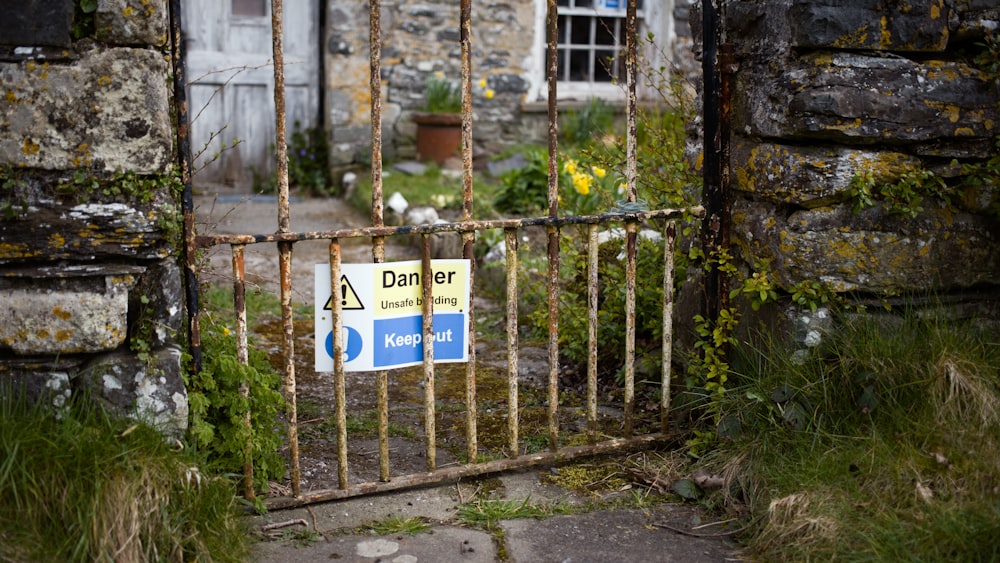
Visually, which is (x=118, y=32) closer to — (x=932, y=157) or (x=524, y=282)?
(x=932, y=157)

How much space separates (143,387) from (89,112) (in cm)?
72

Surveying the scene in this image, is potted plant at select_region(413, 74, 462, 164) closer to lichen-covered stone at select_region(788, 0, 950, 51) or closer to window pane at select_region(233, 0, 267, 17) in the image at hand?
window pane at select_region(233, 0, 267, 17)

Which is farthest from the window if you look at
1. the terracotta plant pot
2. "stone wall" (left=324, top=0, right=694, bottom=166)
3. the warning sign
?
the warning sign

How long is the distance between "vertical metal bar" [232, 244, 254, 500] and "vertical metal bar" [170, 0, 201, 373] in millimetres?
107

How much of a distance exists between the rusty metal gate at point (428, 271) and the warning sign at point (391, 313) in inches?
1.5

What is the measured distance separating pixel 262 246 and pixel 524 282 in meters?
2.69

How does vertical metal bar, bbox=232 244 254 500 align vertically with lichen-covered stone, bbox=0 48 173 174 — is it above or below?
below

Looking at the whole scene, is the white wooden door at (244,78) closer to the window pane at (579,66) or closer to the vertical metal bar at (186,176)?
the window pane at (579,66)

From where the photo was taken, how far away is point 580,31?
32.9 ft

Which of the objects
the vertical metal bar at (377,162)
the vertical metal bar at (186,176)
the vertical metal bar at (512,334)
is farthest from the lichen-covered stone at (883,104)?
the vertical metal bar at (186,176)

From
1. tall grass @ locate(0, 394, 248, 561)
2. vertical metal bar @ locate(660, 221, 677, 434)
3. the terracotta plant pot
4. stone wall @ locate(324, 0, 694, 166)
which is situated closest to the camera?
tall grass @ locate(0, 394, 248, 561)

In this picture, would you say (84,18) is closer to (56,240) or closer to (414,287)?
(56,240)

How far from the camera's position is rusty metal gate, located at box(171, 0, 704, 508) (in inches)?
103

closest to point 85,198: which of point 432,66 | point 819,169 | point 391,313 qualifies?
point 391,313
